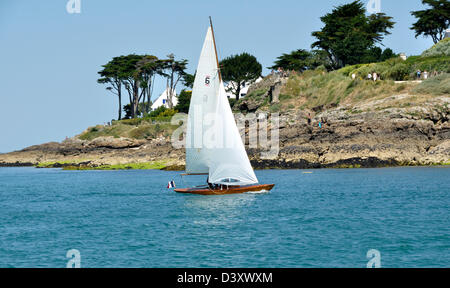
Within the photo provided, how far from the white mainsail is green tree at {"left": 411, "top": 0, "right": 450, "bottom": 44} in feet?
283

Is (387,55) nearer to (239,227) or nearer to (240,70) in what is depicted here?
(240,70)

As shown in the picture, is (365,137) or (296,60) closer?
(365,137)

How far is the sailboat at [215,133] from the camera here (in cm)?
3725

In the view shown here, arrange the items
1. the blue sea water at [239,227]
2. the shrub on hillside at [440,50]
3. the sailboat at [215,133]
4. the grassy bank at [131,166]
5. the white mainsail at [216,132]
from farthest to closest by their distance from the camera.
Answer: the shrub on hillside at [440,50] → the grassy bank at [131,166] → the white mainsail at [216,132] → the sailboat at [215,133] → the blue sea water at [239,227]

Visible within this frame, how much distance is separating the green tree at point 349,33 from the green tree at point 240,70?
15478mm

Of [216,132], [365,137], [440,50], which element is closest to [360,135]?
[365,137]

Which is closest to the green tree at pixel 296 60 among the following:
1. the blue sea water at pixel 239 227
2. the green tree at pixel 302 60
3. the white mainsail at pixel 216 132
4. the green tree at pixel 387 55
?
the green tree at pixel 302 60

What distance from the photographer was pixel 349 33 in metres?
104

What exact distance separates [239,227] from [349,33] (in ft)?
274

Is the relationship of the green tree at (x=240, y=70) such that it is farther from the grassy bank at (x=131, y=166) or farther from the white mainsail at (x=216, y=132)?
the white mainsail at (x=216, y=132)

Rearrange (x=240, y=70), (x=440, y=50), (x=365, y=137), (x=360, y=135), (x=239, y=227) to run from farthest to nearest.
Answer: (x=240, y=70) → (x=440, y=50) → (x=360, y=135) → (x=365, y=137) → (x=239, y=227)

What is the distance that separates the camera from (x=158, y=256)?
882 inches
